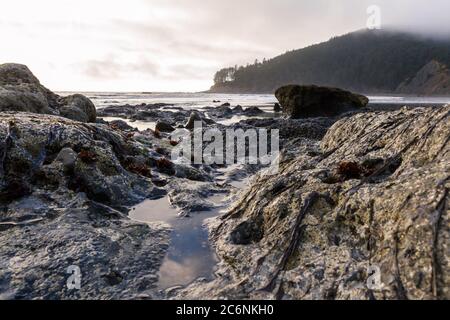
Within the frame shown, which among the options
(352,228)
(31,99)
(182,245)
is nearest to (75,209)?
(182,245)

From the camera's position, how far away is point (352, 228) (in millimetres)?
7297

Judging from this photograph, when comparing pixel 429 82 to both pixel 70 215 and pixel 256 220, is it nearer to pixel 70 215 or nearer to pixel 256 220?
pixel 256 220

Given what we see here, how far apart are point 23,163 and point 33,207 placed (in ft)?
6.97

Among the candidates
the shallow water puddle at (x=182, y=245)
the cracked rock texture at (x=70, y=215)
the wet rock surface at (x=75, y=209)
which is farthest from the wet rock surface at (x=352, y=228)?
the wet rock surface at (x=75, y=209)

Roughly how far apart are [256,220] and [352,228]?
102 inches

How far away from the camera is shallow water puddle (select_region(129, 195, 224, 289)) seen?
765 cm

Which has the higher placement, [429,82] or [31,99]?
[429,82]

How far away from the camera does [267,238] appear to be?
26.7 feet

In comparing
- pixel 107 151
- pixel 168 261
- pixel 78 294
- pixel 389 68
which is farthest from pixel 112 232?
pixel 389 68

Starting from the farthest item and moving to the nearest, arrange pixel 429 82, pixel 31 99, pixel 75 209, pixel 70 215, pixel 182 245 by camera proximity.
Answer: pixel 429 82 < pixel 31 99 < pixel 75 209 < pixel 70 215 < pixel 182 245
